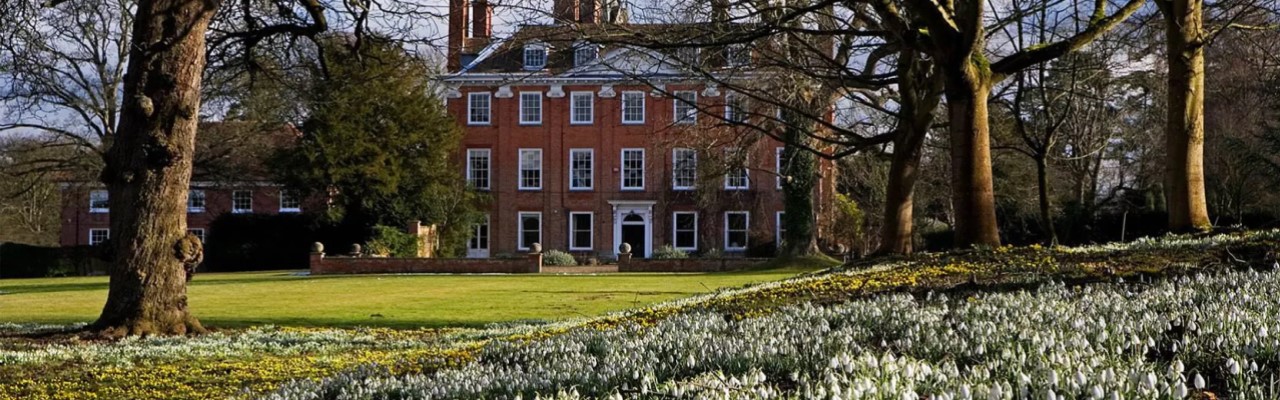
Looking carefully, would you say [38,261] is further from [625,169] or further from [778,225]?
[778,225]

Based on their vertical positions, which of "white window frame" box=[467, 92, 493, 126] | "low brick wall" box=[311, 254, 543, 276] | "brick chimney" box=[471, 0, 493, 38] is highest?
"white window frame" box=[467, 92, 493, 126]

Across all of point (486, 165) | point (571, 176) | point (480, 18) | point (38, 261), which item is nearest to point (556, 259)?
point (571, 176)

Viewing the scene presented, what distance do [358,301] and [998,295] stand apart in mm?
15809

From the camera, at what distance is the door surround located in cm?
4997

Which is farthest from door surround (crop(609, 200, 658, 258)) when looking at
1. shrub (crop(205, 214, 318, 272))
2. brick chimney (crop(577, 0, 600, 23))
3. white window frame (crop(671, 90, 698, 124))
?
brick chimney (crop(577, 0, 600, 23))

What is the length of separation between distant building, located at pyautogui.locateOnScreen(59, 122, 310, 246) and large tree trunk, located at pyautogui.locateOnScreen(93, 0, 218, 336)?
92.3ft

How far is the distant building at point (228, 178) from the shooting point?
40969 mm

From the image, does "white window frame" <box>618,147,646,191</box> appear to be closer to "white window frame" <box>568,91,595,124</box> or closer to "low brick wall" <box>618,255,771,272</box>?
"white window frame" <box>568,91,595,124</box>

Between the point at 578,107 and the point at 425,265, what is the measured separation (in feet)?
56.1

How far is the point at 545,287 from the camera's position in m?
23.8

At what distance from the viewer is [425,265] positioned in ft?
118

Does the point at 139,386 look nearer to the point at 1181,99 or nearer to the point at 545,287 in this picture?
the point at 1181,99

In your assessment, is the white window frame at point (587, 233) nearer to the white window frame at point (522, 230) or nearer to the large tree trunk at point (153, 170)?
the white window frame at point (522, 230)

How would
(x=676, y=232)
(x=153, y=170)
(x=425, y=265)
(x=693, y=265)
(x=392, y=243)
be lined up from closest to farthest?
(x=153, y=170) < (x=425, y=265) < (x=693, y=265) < (x=392, y=243) < (x=676, y=232)
